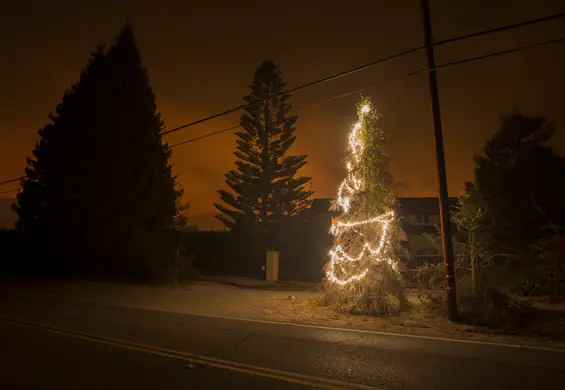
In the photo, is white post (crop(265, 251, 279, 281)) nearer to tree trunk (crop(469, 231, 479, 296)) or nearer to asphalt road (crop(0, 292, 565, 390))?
tree trunk (crop(469, 231, 479, 296))

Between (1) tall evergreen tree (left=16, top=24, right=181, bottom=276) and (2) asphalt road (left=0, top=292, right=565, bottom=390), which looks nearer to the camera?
(2) asphalt road (left=0, top=292, right=565, bottom=390)

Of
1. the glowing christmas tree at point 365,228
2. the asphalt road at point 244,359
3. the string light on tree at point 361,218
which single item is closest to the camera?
the asphalt road at point 244,359

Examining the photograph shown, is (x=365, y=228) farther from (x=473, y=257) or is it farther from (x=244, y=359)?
(x=244, y=359)

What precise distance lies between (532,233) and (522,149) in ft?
16.3

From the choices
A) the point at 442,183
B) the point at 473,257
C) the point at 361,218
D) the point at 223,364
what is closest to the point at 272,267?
the point at 361,218

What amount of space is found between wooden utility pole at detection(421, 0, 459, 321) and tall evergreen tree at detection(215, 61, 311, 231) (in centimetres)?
2876

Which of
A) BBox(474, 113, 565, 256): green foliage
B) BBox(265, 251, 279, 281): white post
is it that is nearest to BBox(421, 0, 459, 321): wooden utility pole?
BBox(474, 113, 565, 256): green foliage

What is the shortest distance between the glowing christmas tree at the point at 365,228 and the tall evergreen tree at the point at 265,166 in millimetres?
26212

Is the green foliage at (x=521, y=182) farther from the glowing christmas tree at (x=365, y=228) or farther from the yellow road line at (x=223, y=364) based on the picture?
the yellow road line at (x=223, y=364)

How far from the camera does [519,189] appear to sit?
22047mm

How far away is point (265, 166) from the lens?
4034 cm

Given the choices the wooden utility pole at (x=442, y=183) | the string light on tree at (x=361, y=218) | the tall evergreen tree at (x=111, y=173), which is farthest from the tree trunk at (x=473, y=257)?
the tall evergreen tree at (x=111, y=173)

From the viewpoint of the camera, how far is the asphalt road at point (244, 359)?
6.40m

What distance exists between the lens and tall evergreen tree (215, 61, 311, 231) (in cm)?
4022
